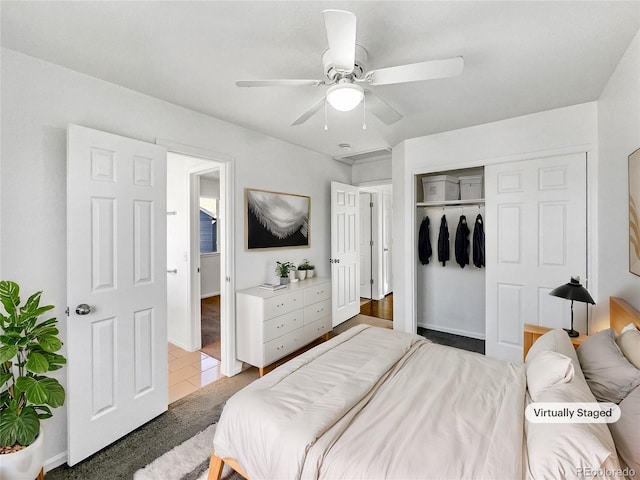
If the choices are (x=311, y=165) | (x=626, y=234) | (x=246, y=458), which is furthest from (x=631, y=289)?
(x=311, y=165)

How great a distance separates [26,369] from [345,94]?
2.10 meters

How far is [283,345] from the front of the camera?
10.1 ft

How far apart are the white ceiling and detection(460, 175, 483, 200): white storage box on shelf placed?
4.31ft

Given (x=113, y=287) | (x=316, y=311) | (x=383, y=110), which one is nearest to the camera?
(x=383, y=110)

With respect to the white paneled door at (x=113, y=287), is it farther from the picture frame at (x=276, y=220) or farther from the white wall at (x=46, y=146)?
the picture frame at (x=276, y=220)

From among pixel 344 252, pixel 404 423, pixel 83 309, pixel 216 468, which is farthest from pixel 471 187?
pixel 83 309

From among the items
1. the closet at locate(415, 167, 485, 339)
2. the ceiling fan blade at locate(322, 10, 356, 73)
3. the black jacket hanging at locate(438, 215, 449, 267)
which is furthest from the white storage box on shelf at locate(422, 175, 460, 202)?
the ceiling fan blade at locate(322, 10, 356, 73)

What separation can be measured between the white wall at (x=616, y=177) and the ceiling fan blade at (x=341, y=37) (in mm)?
1564

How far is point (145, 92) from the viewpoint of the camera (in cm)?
224

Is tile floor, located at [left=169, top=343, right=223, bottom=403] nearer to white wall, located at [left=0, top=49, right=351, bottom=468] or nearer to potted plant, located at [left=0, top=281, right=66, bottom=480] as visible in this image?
white wall, located at [left=0, top=49, right=351, bottom=468]

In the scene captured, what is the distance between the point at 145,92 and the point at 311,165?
2.08 m

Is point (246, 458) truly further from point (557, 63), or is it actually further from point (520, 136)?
point (520, 136)

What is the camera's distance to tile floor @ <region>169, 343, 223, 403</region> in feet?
8.84

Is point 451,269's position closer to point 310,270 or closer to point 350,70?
point 310,270
